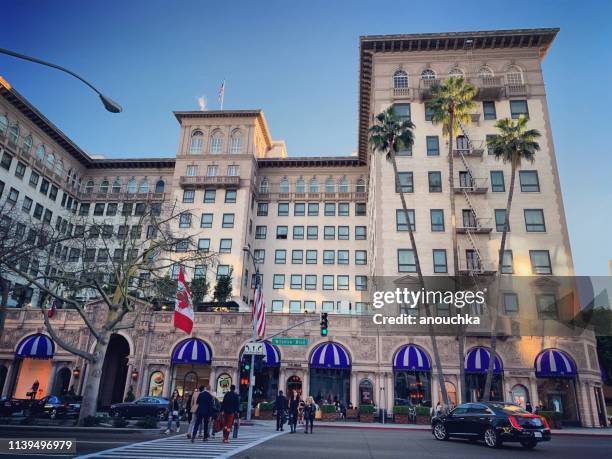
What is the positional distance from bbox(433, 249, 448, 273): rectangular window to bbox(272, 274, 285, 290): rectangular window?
23.3 metres

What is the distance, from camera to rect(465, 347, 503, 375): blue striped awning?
35388 mm

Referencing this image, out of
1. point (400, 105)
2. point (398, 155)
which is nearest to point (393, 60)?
point (400, 105)

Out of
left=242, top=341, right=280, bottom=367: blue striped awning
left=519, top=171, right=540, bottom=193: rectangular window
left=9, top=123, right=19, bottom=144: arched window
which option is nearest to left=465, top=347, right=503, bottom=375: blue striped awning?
left=519, top=171, right=540, bottom=193: rectangular window

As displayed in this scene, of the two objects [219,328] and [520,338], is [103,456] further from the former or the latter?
[520,338]

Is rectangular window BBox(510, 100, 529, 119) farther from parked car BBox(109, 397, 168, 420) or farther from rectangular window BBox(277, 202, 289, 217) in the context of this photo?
parked car BBox(109, 397, 168, 420)

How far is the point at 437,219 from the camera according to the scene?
40656 millimetres

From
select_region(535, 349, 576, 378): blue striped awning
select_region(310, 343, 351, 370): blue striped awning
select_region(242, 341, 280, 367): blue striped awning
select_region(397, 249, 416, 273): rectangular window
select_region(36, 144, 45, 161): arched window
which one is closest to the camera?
select_region(535, 349, 576, 378): blue striped awning

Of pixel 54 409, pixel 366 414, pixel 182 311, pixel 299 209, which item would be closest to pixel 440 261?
pixel 366 414

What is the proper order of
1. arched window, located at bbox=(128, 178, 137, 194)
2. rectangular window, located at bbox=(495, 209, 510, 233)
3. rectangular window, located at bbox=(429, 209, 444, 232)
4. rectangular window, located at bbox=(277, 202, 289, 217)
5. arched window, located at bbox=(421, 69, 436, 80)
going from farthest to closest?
arched window, located at bbox=(128, 178, 137, 194), rectangular window, located at bbox=(277, 202, 289, 217), arched window, located at bbox=(421, 69, 436, 80), rectangular window, located at bbox=(429, 209, 444, 232), rectangular window, located at bbox=(495, 209, 510, 233)

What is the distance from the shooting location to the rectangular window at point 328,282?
5644cm

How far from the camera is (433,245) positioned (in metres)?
39.8

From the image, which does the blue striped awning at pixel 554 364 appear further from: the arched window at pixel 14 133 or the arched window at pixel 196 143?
the arched window at pixel 14 133

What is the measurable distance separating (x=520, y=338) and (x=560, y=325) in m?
3.55

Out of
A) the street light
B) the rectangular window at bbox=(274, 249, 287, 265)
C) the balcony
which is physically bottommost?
the street light
